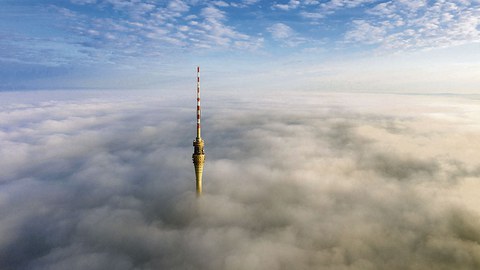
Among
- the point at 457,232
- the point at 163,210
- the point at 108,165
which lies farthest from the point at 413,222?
the point at 108,165

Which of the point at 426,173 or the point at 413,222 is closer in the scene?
the point at 413,222

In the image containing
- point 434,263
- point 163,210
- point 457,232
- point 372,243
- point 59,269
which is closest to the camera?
point 59,269

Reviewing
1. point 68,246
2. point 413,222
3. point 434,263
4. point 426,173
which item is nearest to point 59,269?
point 68,246

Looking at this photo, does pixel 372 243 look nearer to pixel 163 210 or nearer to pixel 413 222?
pixel 413 222

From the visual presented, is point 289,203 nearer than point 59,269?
No

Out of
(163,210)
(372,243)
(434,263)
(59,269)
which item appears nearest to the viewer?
(59,269)

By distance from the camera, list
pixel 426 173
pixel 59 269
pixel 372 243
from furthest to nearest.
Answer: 1. pixel 426 173
2. pixel 372 243
3. pixel 59 269

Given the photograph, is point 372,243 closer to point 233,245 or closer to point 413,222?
point 413,222

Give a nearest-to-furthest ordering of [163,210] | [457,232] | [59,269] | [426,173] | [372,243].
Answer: [59,269]
[372,243]
[457,232]
[163,210]
[426,173]
